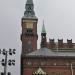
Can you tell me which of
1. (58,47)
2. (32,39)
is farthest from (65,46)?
(32,39)

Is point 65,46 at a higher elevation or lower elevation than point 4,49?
higher

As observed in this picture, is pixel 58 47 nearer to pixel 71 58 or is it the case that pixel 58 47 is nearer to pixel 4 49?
pixel 71 58

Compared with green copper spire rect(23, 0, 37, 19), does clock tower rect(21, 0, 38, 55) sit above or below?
below

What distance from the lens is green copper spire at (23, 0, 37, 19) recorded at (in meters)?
110

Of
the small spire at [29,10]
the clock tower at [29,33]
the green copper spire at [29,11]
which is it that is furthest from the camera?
the small spire at [29,10]

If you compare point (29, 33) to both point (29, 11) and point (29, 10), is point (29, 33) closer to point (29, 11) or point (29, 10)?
point (29, 11)

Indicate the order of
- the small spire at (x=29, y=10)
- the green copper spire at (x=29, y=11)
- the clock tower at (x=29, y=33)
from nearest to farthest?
1. the clock tower at (x=29, y=33)
2. the green copper spire at (x=29, y=11)
3. the small spire at (x=29, y=10)

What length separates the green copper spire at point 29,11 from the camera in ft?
361

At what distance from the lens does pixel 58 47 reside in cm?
11850

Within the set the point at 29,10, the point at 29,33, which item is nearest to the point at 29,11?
the point at 29,10

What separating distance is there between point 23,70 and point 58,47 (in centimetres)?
2713

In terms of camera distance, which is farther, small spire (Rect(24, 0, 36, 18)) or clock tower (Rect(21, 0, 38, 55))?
small spire (Rect(24, 0, 36, 18))

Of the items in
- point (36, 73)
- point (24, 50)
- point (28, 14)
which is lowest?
point (36, 73)

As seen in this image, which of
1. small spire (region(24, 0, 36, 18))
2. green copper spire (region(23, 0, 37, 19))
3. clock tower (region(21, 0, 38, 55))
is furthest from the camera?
small spire (region(24, 0, 36, 18))
